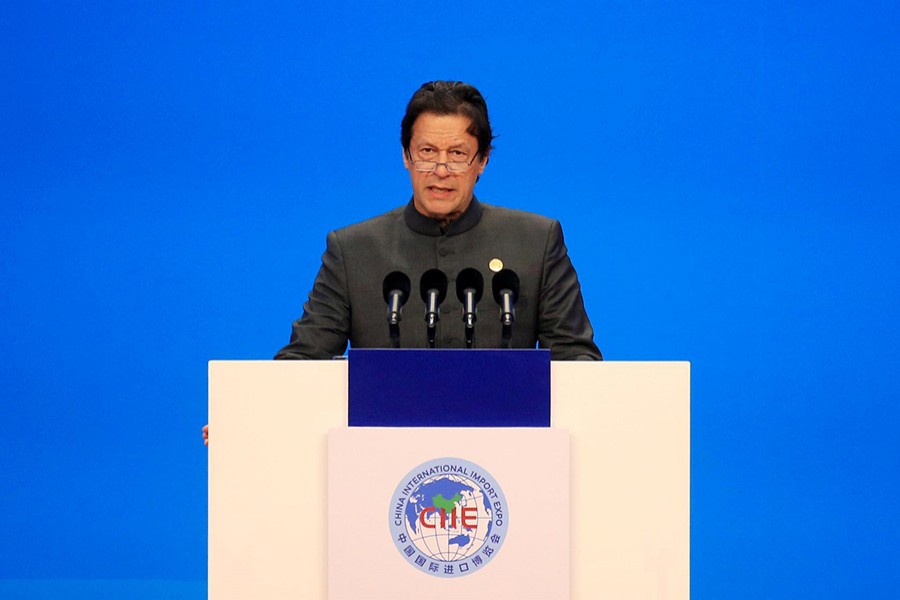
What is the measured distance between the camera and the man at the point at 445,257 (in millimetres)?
2518

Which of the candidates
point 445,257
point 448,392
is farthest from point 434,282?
point 445,257

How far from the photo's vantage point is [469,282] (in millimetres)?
2211

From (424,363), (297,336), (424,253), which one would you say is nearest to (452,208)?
(424,253)

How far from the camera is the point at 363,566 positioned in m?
1.86

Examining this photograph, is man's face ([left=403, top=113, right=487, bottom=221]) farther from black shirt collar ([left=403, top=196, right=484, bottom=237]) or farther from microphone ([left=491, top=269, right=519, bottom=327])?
microphone ([left=491, top=269, right=519, bottom=327])

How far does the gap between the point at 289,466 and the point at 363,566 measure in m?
0.20

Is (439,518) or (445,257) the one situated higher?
(445,257)

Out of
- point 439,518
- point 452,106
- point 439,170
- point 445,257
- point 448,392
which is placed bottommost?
point 439,518

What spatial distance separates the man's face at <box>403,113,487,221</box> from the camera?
8.24 ft

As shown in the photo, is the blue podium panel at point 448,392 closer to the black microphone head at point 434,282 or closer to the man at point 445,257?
the black microphone head at point 434,282

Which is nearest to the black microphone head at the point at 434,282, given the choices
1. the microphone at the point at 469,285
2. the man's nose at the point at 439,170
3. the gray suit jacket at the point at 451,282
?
the microphone at the point at 469,285

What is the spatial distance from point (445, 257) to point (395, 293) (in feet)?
1.81

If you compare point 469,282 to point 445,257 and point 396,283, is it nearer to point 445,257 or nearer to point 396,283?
point 396,283

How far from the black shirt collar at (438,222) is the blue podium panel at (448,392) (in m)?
0.80
